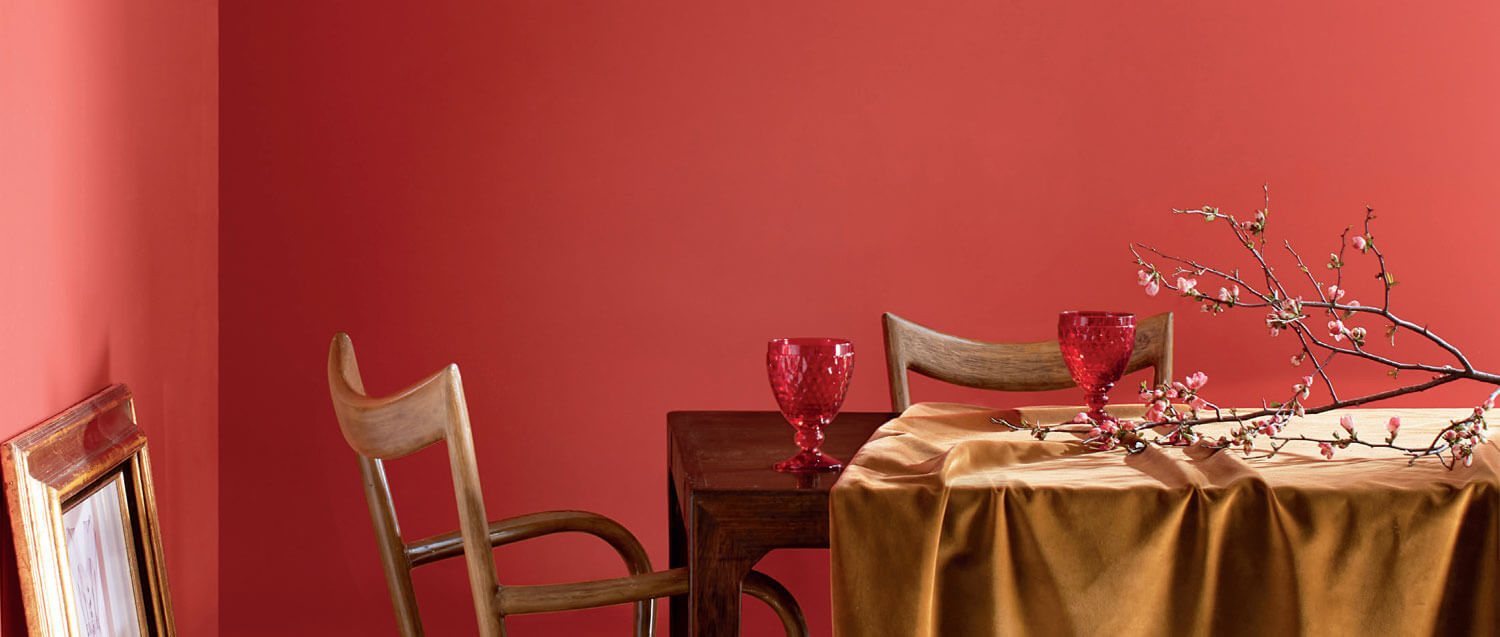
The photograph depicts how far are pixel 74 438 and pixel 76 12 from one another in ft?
1.74

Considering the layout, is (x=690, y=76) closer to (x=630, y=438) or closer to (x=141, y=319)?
(x=630, y=438)

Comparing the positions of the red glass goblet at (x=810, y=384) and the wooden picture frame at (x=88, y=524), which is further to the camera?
the red glass goblet at (x=810, y=384)

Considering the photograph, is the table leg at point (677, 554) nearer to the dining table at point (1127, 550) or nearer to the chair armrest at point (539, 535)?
the chair armrest at point (539, 535)

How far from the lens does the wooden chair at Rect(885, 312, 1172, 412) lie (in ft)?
7.41

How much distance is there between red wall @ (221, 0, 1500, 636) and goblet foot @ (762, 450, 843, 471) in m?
1.32

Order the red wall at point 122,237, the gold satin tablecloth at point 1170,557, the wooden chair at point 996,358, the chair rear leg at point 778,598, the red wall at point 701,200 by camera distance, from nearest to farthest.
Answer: the gold satin tablecloth at point 1170,557
the red wall at point 122,237
the chair rear leg at point 778,598
the wooden chair at point 996,358
the red wall at point 701,200

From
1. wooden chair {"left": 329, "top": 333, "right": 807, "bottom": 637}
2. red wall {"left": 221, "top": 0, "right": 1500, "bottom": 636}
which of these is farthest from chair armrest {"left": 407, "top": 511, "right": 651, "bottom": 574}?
red wall {"left": 221, "top": 0, "right": 1500, "bottom": 636}

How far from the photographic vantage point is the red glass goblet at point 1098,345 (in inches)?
63.3

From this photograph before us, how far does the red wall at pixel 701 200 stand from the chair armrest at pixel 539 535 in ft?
3.14

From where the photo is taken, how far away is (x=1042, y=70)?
2.79 metres

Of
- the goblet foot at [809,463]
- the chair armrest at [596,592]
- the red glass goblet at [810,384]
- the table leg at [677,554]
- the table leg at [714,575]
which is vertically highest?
the red glass goblet at [810,384]

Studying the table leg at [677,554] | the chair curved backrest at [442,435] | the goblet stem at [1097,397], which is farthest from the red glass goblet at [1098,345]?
the chair curved backrest at [442,435]

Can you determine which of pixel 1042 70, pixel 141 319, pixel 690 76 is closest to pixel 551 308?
pixel 690 76

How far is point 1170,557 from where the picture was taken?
4.04 ft
